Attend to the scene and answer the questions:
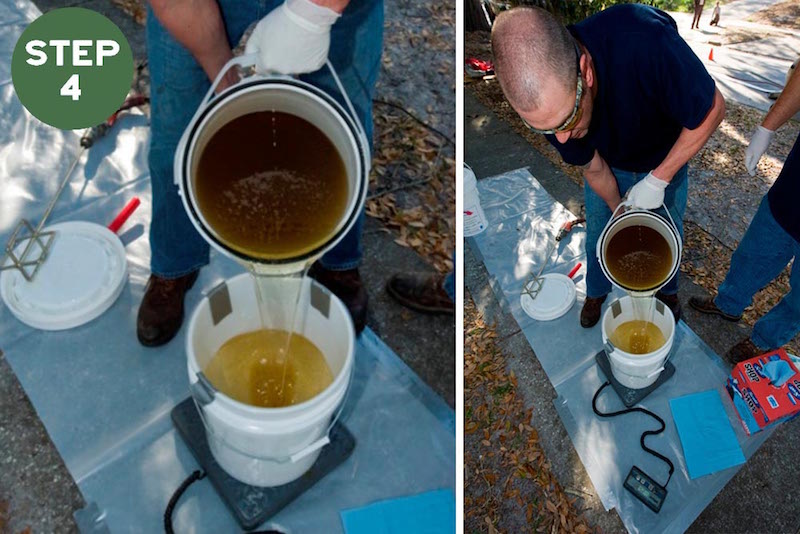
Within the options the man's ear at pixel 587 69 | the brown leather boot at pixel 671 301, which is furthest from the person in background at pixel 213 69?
the brown leather boot at pixel 671 301

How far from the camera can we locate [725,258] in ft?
10.5

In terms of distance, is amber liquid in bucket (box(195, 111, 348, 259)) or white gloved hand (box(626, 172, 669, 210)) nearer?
amber liquid in bucket (box(195, 111, 348, 259))

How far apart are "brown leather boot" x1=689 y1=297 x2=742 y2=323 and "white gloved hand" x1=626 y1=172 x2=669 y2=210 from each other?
895 mm

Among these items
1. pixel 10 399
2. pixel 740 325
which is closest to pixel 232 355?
pixel 10 399

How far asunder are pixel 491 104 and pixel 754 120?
5.99ft

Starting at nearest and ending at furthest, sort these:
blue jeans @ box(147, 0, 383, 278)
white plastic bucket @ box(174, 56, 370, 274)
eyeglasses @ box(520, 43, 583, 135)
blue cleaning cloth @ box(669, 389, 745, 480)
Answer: white plastic bucket @ box(174, 56, 370, 274) < blue jeans @ box(147, 0, 383, 278) < eyeglasses @ box(520, 43, 583, 135) < blue cleaning cloth @ box(669, 389, 745, 480)

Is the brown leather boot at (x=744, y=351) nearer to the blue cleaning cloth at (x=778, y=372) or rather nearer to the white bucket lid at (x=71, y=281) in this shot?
the blue cleaning cloth at (x=778, y=372)

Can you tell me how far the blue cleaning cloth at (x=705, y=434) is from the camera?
2.40m

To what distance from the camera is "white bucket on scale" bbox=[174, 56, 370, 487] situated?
1.43m

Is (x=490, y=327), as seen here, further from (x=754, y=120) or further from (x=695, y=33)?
(x=695, y=33)

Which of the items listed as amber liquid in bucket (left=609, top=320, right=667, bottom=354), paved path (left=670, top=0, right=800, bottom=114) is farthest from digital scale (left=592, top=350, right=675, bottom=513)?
paved path (left=670, top=0, right=800, bottom=114)

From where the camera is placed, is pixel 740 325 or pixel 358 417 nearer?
pixel 358 417

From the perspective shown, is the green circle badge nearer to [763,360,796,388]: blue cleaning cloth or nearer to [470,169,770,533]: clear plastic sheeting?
[470,169,770,533]: clear plastic sheeting

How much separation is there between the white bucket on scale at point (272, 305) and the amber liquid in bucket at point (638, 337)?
130cm
